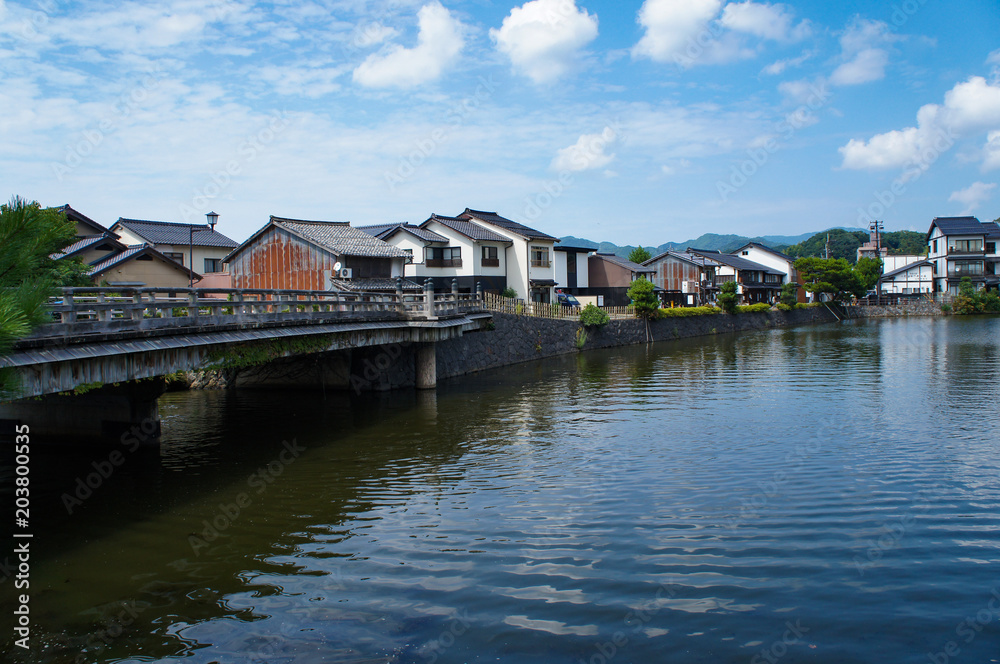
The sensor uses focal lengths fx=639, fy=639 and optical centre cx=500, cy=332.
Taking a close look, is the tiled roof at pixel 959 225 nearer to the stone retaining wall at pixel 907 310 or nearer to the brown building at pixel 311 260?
the stone retaining wall at pixel 907 310

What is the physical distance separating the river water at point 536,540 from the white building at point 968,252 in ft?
254

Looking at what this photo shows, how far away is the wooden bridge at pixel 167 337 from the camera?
12.2m

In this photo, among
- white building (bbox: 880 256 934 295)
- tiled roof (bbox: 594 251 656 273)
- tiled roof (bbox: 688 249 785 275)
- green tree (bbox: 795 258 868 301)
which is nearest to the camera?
tiled roof (bbox: 594 251 656 273)

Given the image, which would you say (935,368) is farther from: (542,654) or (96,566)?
(96,566)

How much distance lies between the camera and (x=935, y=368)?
33031 mm

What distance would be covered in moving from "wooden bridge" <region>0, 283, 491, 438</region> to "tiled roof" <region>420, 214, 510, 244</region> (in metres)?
20.7

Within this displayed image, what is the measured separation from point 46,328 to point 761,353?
141ft

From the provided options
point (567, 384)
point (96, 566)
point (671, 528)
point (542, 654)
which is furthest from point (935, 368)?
point (96, 566)

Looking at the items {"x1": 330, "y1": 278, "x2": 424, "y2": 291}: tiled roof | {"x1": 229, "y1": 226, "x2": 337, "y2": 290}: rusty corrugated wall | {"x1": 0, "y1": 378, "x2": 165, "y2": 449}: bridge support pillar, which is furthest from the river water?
{"x1": 229, "y1": 226, "x2": 337, "y2": 290}: rusty corrugated wall

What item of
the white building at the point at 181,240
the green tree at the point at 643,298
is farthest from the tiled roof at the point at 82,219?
the green tree at the point at 643,298

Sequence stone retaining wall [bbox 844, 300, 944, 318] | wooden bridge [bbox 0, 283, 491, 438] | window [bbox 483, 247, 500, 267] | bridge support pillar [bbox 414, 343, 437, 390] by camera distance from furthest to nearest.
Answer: stone retaining wall [bbox 844, 300, 944, 318]
window [bbox 483, 247, 500, 267]
bridge support pillar [bbox 414, 343, 437, 390]
wooden bridge [bbox 0, 283, 491, 438]

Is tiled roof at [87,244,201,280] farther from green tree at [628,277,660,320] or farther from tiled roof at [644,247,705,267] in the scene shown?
tiled roof at [644,247,705,267]

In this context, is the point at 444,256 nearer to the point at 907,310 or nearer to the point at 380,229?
the point at 380,229

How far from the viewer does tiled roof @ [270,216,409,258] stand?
38112 mm
